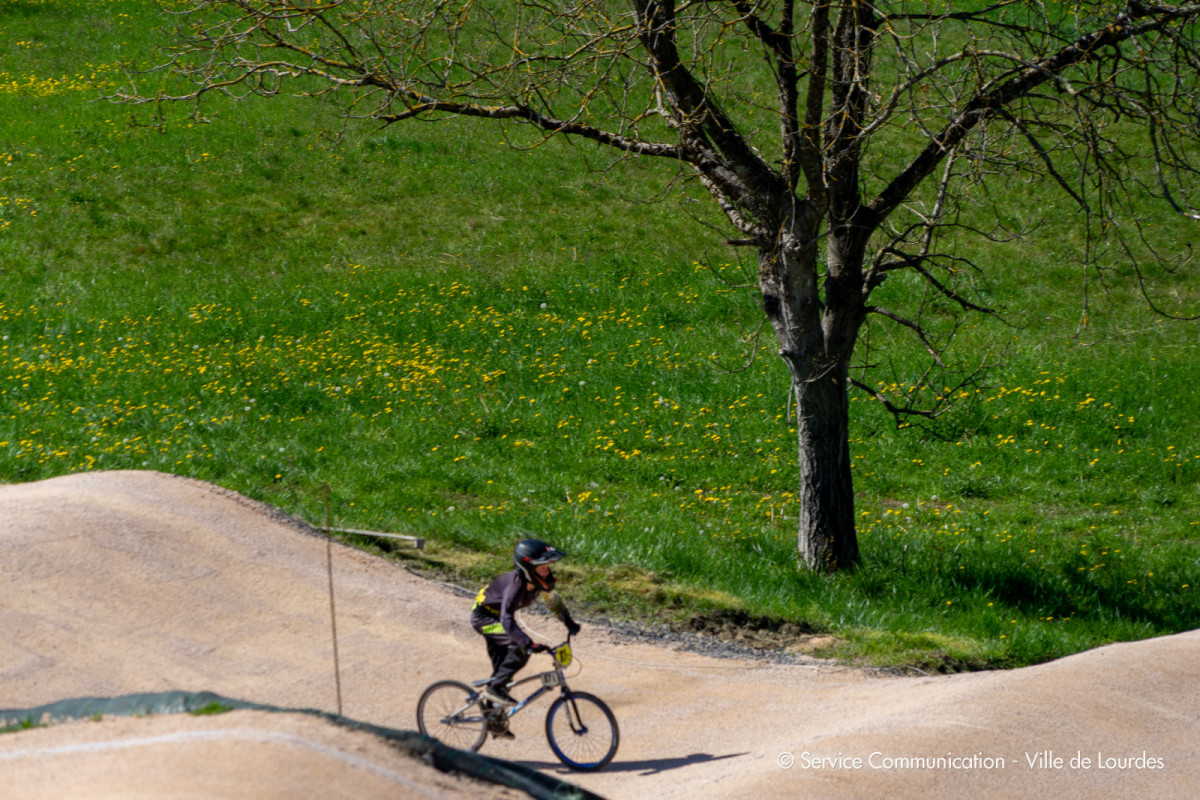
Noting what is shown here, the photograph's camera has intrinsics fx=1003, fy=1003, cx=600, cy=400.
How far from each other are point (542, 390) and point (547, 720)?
27.5 feet

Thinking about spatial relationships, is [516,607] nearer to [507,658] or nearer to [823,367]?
[507,658]

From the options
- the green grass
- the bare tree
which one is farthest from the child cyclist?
the bare tree

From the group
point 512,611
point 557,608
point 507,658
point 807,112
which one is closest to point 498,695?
point 507,658

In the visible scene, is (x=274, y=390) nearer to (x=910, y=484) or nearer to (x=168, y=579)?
(x=168, y=579)

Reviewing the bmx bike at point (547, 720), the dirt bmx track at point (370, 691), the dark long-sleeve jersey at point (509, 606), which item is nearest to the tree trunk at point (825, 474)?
the dirt bmx track at point (370, 691)

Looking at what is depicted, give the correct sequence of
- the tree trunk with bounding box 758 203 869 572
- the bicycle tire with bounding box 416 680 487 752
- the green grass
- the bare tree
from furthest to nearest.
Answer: the green grass < the tree trunk with bounding box 758 203 869 572 < the bare tree < the bicycle tire with bounding box 416 680 487 752

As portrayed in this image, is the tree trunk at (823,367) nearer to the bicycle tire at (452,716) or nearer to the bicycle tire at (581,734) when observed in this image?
the bicycle tire at (581,734)

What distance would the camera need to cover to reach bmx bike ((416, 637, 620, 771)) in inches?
208

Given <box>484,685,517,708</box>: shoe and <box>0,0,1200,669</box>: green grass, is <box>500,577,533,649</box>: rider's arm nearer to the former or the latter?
<box>484,685,517,708</box>: shoe

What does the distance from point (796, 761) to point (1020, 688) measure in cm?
182

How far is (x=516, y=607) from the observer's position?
17.4ft

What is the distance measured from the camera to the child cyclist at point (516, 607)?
522cm

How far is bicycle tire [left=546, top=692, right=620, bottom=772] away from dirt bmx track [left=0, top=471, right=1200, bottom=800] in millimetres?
109

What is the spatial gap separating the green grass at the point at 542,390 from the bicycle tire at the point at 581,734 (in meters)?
2.35
